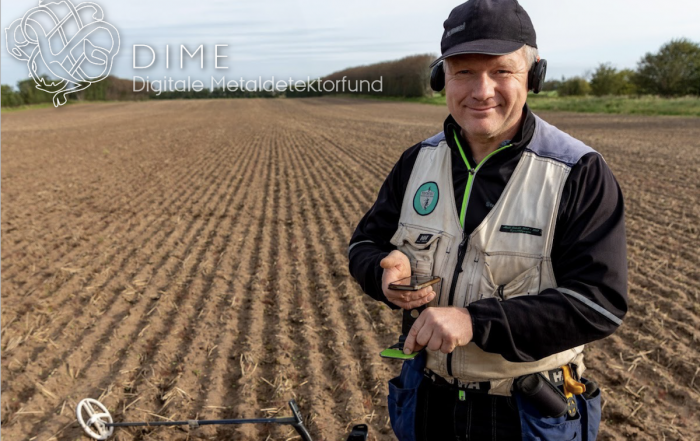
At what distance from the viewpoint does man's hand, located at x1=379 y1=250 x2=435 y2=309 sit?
1.48 meters

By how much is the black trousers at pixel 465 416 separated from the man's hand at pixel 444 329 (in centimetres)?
30

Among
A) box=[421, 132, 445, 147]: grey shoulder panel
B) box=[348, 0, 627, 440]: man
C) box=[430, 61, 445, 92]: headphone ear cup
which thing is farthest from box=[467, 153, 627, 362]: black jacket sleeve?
box=[430, 61, 445, 92]: headphone ear cup

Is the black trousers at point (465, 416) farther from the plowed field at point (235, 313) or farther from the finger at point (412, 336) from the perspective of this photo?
the plowed field at point (235, 313)

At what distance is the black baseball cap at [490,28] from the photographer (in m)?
1.42

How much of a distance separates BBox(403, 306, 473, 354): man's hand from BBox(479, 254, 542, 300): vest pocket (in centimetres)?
15

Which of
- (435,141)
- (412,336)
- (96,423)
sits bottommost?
(96,423)

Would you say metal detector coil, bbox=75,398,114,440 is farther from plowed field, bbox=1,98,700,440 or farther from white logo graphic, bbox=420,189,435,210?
white logo graphic, bbox=420,189,435,210

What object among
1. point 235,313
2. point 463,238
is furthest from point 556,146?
point 235,313

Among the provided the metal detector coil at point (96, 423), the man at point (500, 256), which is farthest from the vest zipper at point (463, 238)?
the metal detector coil at point (96, 423)

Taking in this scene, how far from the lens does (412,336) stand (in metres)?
1.40

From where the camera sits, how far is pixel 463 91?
4.99 ft

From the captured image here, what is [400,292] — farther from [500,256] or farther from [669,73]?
[669,73]

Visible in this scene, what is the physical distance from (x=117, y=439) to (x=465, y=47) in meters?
3.08

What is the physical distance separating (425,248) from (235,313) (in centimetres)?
367
